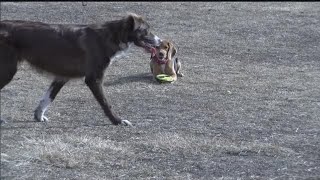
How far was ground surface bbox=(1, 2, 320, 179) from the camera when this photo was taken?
17.6ft

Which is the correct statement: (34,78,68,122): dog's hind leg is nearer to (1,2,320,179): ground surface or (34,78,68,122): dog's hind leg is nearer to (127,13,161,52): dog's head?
(1,2,320,179): ground surface

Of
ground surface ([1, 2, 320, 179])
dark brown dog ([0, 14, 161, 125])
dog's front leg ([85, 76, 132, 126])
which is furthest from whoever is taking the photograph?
dog's front leg ([85, 76, 132, 126])

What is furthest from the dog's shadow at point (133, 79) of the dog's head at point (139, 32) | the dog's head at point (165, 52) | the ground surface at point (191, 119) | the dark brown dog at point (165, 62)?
the dog's head at point (139, 32)

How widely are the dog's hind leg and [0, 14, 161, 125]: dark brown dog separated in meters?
0.01

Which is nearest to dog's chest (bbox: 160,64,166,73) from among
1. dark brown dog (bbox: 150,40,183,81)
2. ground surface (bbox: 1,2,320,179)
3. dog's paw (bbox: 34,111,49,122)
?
dark brown dog (bbox: 150,40,183,81)

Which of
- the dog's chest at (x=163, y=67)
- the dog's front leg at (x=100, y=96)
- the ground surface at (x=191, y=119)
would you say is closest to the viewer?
the ground surface at (x=191, y=119)

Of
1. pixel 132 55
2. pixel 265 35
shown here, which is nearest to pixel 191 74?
pixel 132 55

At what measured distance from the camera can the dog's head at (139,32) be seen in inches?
266

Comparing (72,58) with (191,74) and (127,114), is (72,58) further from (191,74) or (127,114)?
(191,74)

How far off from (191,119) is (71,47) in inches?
56.9

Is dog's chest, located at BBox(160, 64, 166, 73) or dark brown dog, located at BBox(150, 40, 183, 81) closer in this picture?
dark brown dog, located at BBox(150, 40, 183, 81)

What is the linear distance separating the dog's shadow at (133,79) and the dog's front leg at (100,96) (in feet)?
6.27

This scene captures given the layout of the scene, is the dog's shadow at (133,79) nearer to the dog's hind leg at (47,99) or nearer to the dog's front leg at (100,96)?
the dog's hind leg at (47,99)

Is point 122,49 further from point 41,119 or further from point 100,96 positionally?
point 41,119
